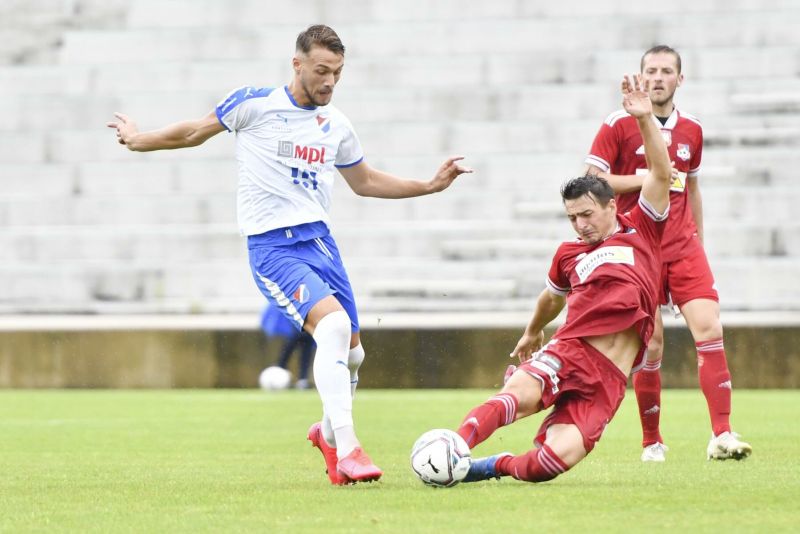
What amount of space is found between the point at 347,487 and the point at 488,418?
736 millimetres

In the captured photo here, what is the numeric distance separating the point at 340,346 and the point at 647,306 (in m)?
1.49

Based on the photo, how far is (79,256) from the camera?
68.0 feet

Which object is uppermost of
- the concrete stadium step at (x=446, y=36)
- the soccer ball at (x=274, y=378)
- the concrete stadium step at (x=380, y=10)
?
the concrete stadium step at (x=380, y=10)

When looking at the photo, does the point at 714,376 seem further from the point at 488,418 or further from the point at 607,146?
the point at 488,418

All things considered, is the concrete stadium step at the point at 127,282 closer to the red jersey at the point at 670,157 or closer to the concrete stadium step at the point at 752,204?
the concrete stadium step at the point at 752,204

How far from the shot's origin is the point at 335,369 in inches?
301

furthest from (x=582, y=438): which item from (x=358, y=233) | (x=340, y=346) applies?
(x=358, y=233)

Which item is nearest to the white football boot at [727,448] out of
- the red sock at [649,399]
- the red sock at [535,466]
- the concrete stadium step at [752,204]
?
the red sock at [649,399]

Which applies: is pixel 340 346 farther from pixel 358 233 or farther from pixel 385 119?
pixel 385 119

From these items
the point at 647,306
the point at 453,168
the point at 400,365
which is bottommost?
the point at 400,365

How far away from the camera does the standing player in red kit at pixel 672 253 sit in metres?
9.20

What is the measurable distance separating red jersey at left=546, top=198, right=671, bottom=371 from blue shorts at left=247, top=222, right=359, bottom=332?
1081 millimetres

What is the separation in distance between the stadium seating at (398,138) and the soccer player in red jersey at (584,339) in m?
10.1

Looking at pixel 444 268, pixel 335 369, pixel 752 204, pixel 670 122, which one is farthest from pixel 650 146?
pixel 752 204
